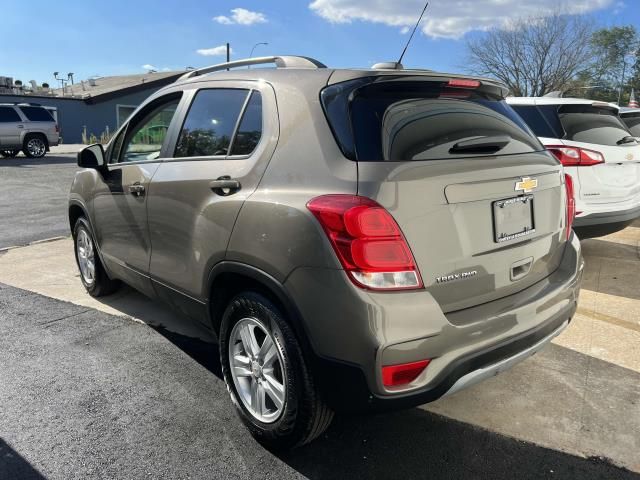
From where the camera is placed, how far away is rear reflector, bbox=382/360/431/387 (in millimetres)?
2066

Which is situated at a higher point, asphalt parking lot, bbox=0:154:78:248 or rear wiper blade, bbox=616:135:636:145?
rear wiper blade, bbox=616:135:636:145

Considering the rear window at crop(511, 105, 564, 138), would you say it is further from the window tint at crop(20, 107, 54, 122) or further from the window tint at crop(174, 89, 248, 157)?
the window tint at crop(20, 107, 54, 122)

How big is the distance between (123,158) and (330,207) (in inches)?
93.7

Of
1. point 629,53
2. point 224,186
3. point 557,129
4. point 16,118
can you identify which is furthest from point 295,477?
point 629,53

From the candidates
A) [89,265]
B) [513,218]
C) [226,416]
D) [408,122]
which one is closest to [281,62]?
[408,122]

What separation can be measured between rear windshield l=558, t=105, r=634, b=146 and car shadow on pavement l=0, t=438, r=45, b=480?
485 centimetres

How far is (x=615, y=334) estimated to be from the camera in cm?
386

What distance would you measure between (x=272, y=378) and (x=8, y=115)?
21.1 meters

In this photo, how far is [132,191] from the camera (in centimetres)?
353

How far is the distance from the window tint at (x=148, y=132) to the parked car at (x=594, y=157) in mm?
3371

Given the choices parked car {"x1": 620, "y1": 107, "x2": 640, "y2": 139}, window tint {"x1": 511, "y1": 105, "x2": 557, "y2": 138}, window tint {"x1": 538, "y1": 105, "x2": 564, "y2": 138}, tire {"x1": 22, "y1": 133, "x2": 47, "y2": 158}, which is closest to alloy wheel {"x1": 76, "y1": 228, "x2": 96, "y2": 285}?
window tint {"x1": 511, "y1": 105, "x2": 557, "y2": 138}

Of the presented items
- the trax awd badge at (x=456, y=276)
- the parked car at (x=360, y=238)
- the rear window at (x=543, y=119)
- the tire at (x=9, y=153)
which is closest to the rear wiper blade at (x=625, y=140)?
the rear window at (x=543, y=119)

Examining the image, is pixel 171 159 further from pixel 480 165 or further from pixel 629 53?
pixel 629 53

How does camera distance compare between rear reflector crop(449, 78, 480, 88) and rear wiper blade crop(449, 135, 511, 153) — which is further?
rear reflector crop(449, 78, 480, 88)
